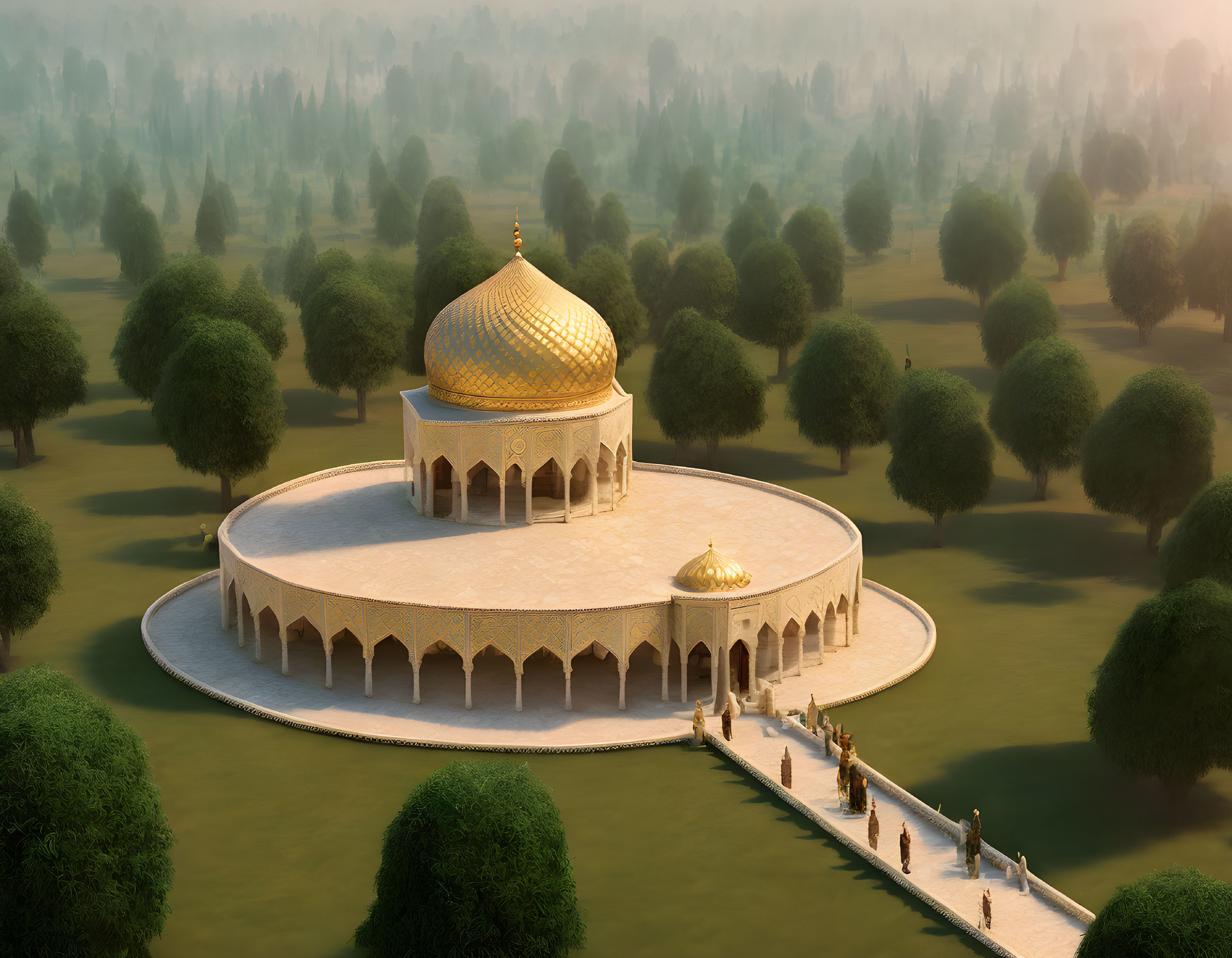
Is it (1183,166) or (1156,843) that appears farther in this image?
(1183,166)

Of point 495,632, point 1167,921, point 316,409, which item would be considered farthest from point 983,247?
point 1167,921

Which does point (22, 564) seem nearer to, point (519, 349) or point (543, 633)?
point (543, 633)

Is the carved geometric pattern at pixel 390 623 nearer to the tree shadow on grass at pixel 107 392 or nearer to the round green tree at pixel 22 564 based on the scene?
the round green tree at pixel 22 564

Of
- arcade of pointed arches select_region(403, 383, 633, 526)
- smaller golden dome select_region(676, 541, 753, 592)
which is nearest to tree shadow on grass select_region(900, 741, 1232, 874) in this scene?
smaller golden dome select_region(676, 541, 753, 592)

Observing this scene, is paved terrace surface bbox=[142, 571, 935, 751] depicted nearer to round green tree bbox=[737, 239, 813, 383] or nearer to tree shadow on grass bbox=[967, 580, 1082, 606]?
tree shadow on grass bbox=[967, 580, 1082, 606]

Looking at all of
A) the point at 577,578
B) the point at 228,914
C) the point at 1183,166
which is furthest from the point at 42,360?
the point at 1183,166

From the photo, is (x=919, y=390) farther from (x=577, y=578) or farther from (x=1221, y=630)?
(x=1221, y=630)
